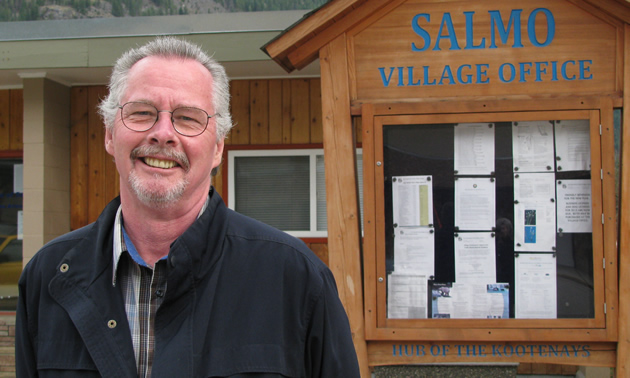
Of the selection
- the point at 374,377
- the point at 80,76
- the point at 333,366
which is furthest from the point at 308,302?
the point at 80,76

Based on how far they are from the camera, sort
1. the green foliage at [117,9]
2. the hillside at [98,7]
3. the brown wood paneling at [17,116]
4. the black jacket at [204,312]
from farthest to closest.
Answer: the green foliage at [117,9]
the hillside at [98,7]
the brown wood paneling at [17,116]
the black jacket at [204,312]

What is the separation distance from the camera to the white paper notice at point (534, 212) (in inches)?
139

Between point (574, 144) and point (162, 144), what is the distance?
8.74ft

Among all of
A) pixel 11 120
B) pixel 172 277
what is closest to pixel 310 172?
pixel 11 120

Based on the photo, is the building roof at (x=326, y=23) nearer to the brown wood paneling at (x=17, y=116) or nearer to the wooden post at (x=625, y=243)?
the wooden post at (x=625, y=243)

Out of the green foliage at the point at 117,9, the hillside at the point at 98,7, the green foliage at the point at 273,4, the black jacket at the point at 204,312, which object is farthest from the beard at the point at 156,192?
the green foliage at the point at 117,9

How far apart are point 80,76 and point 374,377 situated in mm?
3998

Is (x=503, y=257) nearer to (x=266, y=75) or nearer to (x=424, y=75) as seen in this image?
(x=424, y=75)

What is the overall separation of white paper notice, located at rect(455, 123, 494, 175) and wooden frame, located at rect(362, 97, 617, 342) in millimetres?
103

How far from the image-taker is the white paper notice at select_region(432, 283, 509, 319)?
353 centimetres

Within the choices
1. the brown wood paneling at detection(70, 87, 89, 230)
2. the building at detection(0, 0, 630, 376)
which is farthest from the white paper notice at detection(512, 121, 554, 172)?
the brown wood paneling at detection(70, 87, 89, 230)

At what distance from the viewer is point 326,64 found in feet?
11.8

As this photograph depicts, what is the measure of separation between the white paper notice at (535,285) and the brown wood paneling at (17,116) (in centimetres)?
503

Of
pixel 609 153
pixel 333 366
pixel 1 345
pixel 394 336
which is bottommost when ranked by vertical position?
pixel 1 345
